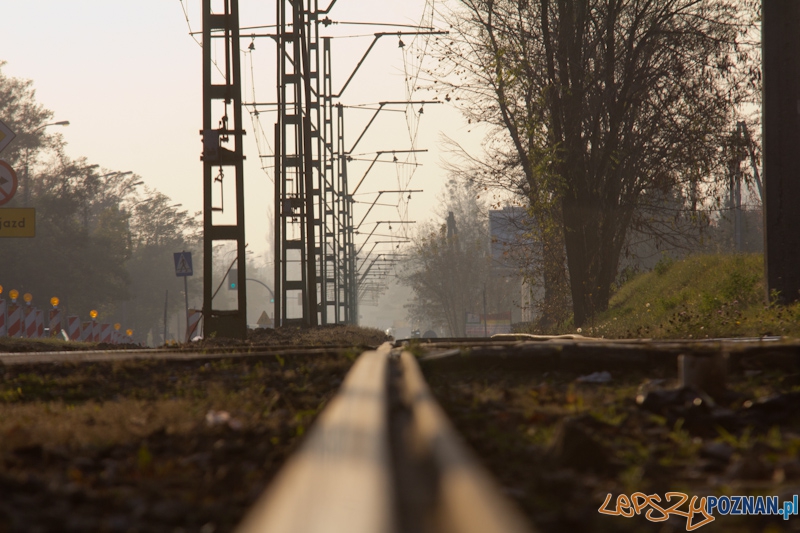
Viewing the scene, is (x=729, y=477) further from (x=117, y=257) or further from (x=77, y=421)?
(x=117, y=257)

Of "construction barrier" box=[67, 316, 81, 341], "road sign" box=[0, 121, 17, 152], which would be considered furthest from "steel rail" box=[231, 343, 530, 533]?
"construction barrier" box=[67, 316, 81, 341]

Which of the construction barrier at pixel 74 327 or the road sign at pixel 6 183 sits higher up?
the road sign at pixel 6 183

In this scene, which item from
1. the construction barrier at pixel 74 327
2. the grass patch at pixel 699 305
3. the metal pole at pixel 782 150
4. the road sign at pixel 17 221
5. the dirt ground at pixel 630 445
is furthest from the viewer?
the construction barrier at pixel 74 327

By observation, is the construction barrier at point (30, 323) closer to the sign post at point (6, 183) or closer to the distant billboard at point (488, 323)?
the sign post at point (6, 183)

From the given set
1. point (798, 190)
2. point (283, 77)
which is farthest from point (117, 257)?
point (798, 190)

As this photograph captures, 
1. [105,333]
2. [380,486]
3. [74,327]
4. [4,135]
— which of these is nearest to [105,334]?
[105,333]

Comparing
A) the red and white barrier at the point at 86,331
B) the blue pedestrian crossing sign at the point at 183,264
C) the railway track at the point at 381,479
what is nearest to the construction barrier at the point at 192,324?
the blue pedestrian crossing sign at the point at 183,264

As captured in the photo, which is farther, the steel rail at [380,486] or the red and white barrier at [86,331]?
the red and white barrier at [86,331]

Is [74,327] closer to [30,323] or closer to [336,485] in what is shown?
[30,323]

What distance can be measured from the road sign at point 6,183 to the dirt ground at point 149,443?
10.4 metres

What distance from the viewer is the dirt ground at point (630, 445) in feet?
8.93

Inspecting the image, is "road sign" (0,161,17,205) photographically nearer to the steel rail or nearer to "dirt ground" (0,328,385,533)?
"dirt ground" (0,328,385,533)

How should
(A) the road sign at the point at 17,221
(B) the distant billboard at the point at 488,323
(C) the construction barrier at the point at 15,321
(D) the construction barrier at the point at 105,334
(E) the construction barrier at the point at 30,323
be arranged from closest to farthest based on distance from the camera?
1. (A) the road sign at the point at 17,221
2. (C) the construction barrier at the point at 15,321
3. (E) the construction barrier at the point at 30,323
4. (D) the construction barrier at the point at 105,334
5. (B) the distant billboard at the point at 488,323

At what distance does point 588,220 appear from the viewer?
65.5 ft
